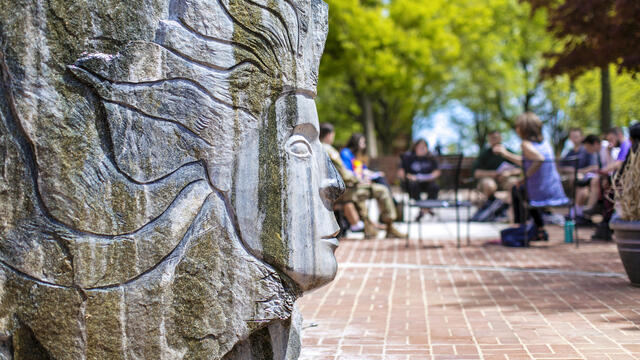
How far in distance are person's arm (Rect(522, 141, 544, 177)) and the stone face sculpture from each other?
6.66m

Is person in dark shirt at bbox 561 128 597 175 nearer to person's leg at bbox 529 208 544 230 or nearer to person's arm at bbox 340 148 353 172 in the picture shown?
person's leg at bbox 529 208 544 230

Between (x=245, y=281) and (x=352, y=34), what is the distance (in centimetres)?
2668

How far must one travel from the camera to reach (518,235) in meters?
9.49

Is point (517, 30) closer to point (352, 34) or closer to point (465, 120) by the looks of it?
point (465, 120)

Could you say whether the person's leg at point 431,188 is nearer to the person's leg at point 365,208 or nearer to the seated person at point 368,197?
the seated person at point 368,197

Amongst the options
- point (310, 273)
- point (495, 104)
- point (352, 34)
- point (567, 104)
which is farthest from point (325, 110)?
point (310, 273)

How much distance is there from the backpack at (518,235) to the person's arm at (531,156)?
815mm

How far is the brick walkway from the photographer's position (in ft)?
14.4

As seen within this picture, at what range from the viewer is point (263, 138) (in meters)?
3.18

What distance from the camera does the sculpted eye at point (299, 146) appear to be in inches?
128

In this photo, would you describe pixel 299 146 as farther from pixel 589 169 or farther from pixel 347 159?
pixel 589 169

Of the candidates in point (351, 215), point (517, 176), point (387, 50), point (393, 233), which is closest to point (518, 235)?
point (393, 233)

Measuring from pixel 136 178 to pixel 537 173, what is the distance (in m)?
7.17

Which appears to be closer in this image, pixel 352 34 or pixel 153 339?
pixel 153 339
